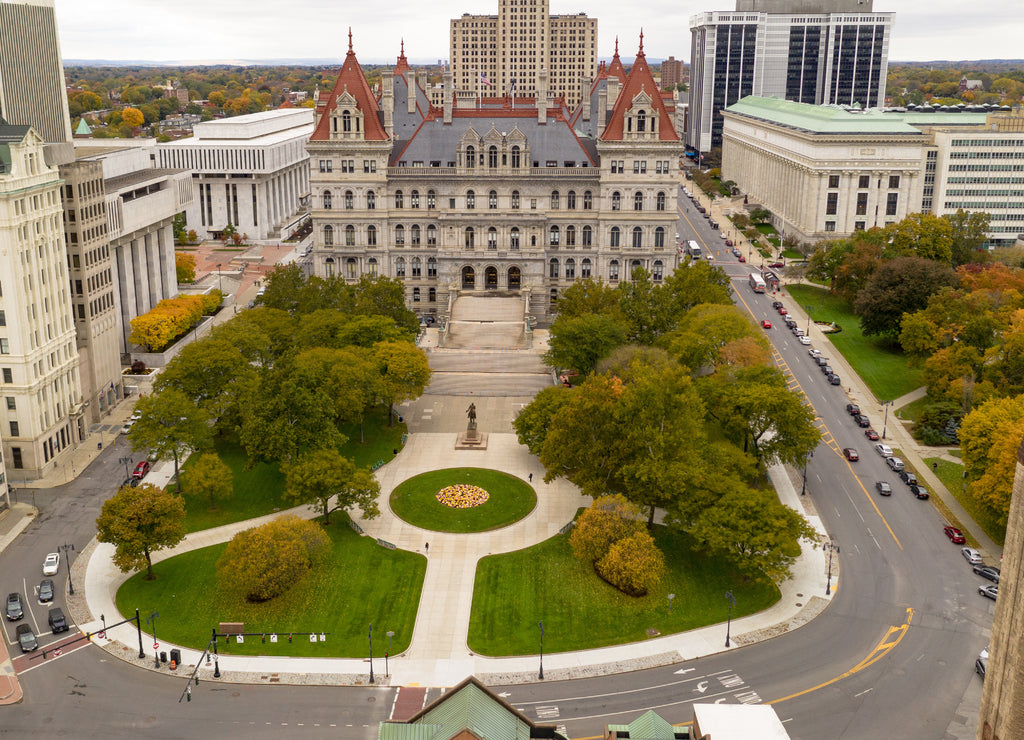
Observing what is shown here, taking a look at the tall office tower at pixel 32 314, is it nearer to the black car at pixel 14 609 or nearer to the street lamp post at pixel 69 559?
the street lamp post at pixel 69 559

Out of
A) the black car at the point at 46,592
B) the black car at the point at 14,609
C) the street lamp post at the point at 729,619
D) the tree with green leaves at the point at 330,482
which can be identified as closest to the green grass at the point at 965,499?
the street lamp post at the point at 729,619

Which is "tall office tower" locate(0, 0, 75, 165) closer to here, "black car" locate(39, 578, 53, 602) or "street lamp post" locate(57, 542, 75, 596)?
"street lamp post" locate(57, 542, 75, 596)

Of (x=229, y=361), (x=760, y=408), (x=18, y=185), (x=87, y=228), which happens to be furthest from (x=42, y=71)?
(x=760, y=408)

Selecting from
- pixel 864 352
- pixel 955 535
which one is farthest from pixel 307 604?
pixel 864 352

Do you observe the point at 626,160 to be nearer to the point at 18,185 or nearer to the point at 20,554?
the point at 18,185

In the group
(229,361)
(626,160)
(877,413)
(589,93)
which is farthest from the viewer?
(589,93)

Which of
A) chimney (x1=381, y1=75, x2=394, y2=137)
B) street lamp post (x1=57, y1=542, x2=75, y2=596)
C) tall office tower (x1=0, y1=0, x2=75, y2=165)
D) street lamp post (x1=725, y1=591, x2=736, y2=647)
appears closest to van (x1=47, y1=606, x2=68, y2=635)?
street lamp post (x1=57, y1=542, x2=75, y2=596)
